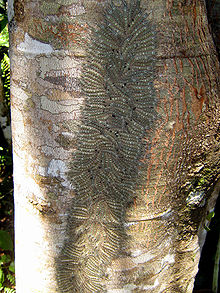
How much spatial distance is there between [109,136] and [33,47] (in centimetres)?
31

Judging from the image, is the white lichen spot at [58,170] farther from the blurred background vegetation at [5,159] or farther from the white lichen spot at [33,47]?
the blurred background vegetation at [5,159]

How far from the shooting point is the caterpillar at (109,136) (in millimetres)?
739

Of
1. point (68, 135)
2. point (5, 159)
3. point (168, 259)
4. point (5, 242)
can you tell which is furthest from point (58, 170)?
point (5, 159)

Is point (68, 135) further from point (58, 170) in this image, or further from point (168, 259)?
point (168, 259)

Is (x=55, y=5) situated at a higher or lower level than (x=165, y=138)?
higher

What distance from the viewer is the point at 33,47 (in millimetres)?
769

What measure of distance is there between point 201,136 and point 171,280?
0.59 meters

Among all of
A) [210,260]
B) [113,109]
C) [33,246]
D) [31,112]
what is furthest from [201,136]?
[210,260]

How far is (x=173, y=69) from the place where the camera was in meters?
0.79

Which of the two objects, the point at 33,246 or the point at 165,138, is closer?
the point at 165,138

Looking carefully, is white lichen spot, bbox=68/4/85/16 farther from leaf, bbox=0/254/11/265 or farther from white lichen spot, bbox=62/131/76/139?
leaf, bbox=0/254/11/265

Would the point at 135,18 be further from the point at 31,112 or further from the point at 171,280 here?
the point at 171,280

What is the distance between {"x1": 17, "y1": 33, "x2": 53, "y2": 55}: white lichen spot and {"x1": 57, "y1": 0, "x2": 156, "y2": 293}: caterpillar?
10cm

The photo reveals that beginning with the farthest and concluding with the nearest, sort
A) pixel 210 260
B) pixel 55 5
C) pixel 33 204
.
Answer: pixel 210 260 < pixel 33 204 < pixel 55 5
